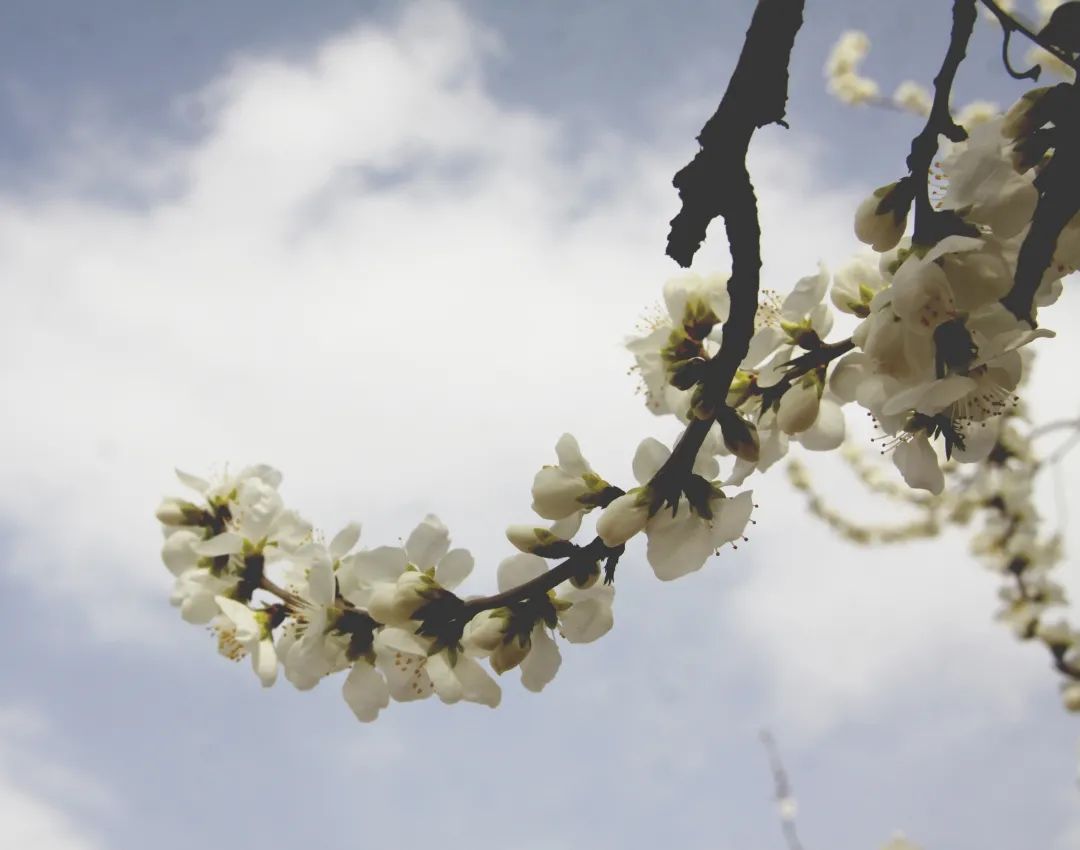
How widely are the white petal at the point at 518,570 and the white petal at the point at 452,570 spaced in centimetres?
11

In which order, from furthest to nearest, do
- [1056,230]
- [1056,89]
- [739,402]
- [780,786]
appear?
1. [780,786]
2. [739,402]
3. [1056,89]
4. [1056,230]

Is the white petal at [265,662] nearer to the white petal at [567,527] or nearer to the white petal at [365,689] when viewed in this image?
the white petal at [365,689]

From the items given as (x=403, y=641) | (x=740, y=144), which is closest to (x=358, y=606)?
(x=403, y=641)

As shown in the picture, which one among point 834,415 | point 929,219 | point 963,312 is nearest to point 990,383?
point 963,312

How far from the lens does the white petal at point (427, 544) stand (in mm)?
1489

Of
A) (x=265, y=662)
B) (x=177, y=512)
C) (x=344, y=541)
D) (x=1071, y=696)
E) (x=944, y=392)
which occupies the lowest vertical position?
(x=944, y=392)

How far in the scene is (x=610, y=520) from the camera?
1.18m

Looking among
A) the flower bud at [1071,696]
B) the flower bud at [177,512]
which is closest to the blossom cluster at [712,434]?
the flower bud at [177,512]

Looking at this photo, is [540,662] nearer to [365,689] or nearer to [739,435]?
[365,689]

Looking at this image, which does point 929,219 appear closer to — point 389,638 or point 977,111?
point 389,638

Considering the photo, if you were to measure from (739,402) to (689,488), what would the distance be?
0.19 metres

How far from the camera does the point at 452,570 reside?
1477mm

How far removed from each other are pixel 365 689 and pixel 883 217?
43.1 inches

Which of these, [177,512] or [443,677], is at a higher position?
[177,512]
